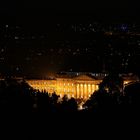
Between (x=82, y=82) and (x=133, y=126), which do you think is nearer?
(x=133, y=126)

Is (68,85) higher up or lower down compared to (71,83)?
lower down

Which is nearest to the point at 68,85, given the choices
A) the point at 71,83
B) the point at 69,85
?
the point at 69,85

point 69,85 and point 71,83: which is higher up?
point 71,83

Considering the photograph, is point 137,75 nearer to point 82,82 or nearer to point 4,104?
point 82,82

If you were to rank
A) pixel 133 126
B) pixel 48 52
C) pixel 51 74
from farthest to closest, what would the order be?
1. pixel 48 52
2. pixel 51 74
3. pixel 133 126

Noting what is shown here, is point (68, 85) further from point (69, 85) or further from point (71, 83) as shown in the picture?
point (71, 83)

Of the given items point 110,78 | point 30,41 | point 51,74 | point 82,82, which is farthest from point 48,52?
point 110,78

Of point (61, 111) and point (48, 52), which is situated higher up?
point (48, 52)

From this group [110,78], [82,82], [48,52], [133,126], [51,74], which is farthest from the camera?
[48,52]
